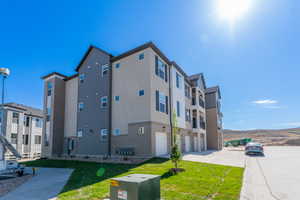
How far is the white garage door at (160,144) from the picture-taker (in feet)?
56.0

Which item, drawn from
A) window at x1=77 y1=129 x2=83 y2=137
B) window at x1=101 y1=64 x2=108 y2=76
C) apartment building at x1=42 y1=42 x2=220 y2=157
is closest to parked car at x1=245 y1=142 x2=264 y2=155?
apartment building at x1=42 y1=42 x2=220 y2=157

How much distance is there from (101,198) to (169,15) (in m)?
13.4

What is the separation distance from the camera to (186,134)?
2447 cm

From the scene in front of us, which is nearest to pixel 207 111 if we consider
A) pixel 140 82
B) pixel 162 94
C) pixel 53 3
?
pixel 162 94

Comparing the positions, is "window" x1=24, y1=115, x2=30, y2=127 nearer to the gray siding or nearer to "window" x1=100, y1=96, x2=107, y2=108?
the gray siding

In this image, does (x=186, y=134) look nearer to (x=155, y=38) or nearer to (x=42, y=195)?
(x=155, y=38)

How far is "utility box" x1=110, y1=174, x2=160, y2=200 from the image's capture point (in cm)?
384

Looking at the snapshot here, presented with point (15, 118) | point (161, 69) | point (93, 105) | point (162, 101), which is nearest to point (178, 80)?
point (161, 69)

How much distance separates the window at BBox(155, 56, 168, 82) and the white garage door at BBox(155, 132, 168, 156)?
6080 millimetres

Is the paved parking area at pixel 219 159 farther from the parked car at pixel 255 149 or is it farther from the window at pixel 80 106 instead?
the window at pixel 80 106

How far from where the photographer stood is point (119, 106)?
18.7 m

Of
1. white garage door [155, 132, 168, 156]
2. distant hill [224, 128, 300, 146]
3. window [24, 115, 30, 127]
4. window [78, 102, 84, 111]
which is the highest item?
window [78, 102, 84, 111]

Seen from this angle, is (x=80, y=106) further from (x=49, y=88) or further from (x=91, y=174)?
(x=91, y=174)

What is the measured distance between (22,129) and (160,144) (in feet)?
82.0
